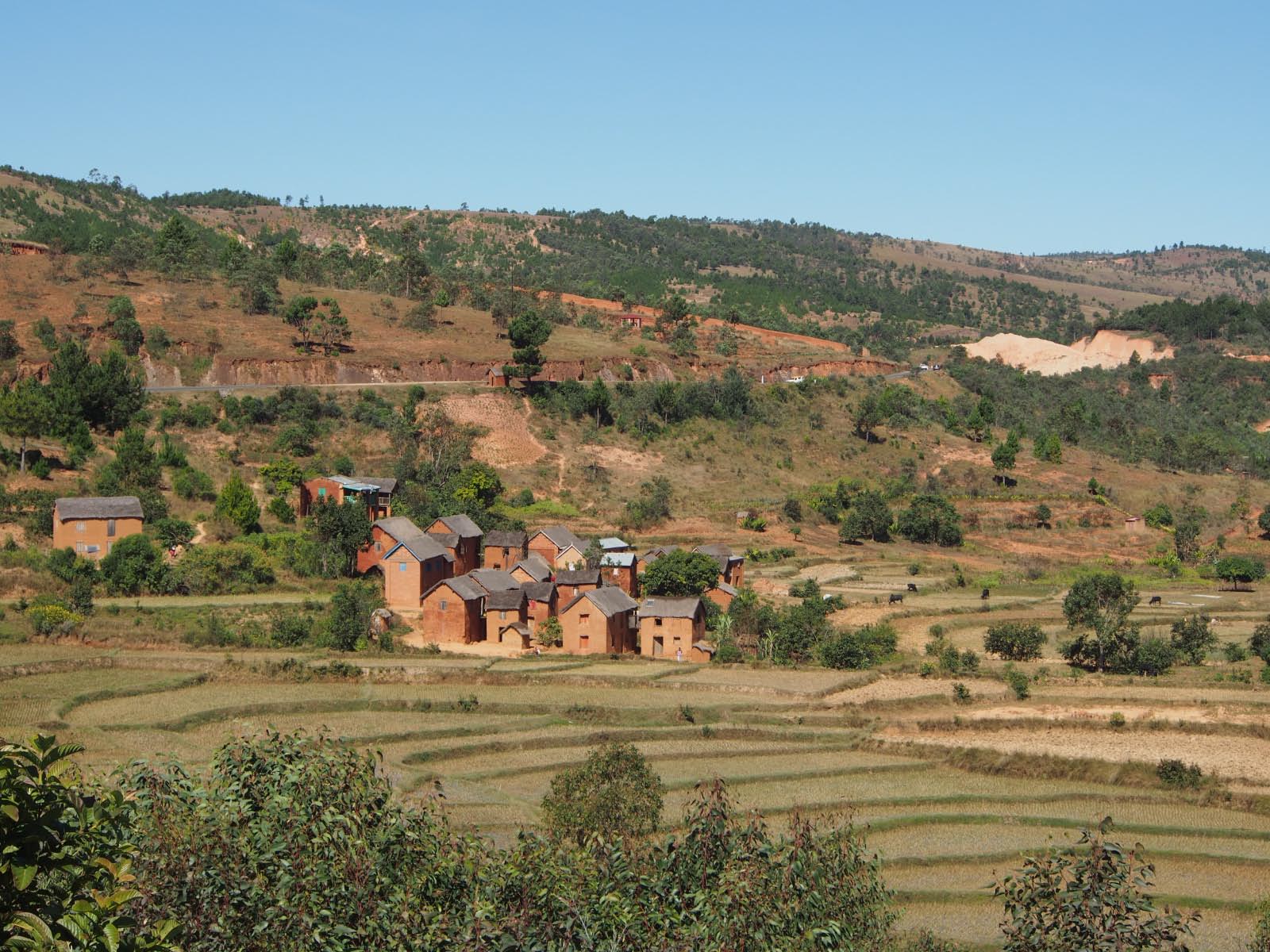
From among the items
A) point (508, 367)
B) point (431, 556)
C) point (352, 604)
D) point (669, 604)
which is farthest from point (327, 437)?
point (669, 604)

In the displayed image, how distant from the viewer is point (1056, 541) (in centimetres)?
7050

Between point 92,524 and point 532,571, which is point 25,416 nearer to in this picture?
point 92,524

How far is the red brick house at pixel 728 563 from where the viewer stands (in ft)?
176

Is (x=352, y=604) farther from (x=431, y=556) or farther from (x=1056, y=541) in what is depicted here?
(x=1056, y=541)

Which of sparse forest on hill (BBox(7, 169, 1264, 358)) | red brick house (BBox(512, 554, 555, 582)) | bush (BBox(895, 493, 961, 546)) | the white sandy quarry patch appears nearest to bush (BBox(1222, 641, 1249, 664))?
bush (BBox(895, 493, 961, 546))

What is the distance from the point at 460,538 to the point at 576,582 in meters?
8.39

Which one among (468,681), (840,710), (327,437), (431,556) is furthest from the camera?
(327,437)

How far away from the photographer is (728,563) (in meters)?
54.3

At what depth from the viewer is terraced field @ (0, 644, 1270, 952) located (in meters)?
25.4

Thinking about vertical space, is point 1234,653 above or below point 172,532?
below

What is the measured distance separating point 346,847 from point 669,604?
104 feet

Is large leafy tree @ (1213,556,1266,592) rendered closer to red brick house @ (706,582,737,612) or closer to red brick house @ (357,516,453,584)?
red brick house @ (706,582,737,612)

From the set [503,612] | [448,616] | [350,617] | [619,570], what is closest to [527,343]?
[619,570]

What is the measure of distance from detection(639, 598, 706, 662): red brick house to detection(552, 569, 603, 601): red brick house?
3.17 meters
